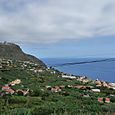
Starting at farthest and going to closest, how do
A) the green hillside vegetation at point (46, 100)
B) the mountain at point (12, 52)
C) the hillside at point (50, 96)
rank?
the mountain at point (12, 52), the hillside at point (50, 96), the green hillside vegetation at point (46, 100)

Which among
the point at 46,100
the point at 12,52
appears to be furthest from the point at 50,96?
the point at 12,52

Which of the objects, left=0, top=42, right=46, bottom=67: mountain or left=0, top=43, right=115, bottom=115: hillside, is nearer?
left=0, top=43, right=115, bottom=115: hillside

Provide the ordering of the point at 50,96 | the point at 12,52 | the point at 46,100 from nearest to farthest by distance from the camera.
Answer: the point at 46,100
the point at 50,96
the point at 12,52

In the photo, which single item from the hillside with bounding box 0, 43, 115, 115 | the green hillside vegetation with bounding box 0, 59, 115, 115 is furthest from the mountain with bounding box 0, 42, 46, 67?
the green hillside vegetation with bounding box 0, 59, 115, 115

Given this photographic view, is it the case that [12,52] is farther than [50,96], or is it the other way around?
[12,52]

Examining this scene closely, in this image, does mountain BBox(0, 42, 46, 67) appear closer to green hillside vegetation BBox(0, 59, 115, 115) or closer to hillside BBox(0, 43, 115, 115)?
hillside BBox(0, 43, 115, 115)

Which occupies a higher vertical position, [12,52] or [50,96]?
[12,52]

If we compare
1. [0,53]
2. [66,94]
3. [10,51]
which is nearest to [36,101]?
[66,94]

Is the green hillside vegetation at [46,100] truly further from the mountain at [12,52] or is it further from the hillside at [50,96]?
the mountain at [12,52]

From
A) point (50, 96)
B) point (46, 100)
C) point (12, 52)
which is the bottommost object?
point (46, 100)

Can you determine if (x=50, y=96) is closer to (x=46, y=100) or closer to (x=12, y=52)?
(x=46, y=100)

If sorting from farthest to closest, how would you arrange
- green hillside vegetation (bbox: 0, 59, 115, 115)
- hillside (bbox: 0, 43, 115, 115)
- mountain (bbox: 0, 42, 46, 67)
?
mountain (bbox: 0, 42, 46, 67)
hillside (bbox: 0, 43, 115, 115)
green hillside vegetation (bbox: 0, 59, 115, 115)

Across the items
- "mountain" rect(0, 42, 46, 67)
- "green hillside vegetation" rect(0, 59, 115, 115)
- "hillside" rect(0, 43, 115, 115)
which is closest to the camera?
"green hillside vegetation" rect(0, 59, 115, 115)

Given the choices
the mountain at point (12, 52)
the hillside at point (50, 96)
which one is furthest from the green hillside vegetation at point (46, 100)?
the mountain at point (12, 52)
